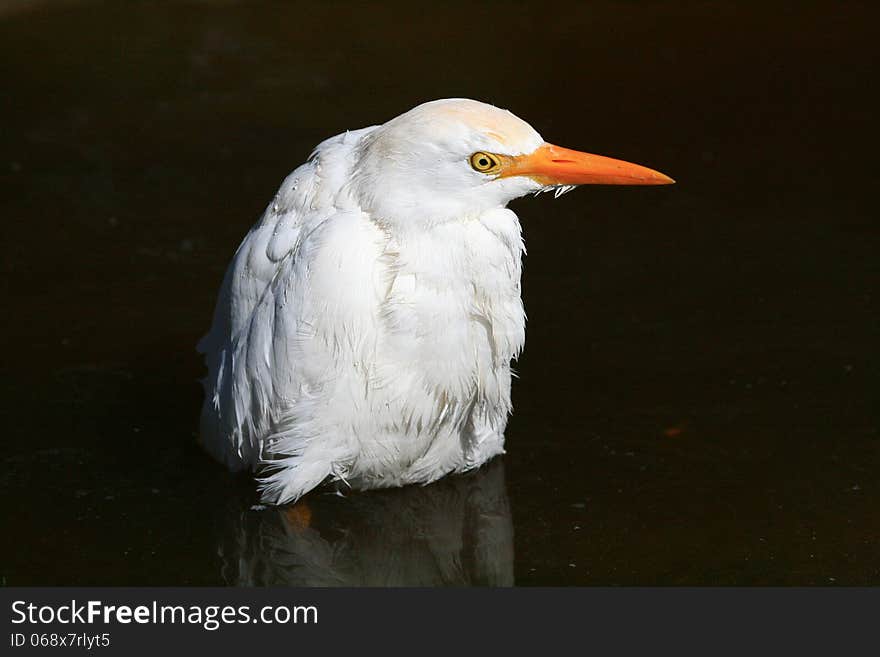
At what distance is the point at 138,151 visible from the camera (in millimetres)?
6820

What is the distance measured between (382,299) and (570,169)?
0.66 m

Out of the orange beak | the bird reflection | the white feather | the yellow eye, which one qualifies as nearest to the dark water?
the bird reflection

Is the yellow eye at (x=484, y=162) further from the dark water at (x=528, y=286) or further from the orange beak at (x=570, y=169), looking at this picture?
the dark water at (x=528, y=286)

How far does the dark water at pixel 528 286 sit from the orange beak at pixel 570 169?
3.56 ft

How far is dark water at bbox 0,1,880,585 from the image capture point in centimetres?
381

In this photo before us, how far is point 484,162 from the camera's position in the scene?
11.0ft

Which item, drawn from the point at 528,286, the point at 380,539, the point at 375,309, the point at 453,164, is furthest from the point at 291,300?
the point at 528,286

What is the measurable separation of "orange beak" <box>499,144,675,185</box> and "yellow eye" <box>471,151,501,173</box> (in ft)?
0.11

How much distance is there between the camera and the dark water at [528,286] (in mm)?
3809

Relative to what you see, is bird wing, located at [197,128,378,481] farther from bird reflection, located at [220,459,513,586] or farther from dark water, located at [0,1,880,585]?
dark water, located at [0,1,880,585]

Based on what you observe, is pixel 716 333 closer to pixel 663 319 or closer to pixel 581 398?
pixel 663 319

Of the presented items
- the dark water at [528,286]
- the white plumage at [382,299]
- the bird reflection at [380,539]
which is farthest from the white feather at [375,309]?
the dark water at [528,286]

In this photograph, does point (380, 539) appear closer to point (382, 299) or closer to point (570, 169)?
point (382, 299)

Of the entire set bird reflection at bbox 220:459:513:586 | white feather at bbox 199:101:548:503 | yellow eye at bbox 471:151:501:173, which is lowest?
bird reflection at bbox 220:459:513:586
